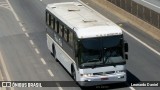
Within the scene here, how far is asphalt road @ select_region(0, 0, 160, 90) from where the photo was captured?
2736 centimetres

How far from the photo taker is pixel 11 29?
41.1m

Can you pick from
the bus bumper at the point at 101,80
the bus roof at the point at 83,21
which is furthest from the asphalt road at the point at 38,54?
the bus roof at the point at 83,21

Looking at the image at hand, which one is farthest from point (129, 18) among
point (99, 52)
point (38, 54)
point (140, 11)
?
point (99, 52)

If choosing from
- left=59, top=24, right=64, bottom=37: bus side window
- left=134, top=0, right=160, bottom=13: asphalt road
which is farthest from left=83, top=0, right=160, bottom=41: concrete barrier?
left=59, top=24, right=64, bottom=37: bus side window

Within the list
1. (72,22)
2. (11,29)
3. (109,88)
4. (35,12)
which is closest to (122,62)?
(109,88)

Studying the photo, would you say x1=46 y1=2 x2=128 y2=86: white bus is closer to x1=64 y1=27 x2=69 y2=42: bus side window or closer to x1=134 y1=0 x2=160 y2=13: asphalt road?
x1=64 y1=27 x2=69 y2=42: bus side window

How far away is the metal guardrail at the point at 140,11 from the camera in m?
37.8

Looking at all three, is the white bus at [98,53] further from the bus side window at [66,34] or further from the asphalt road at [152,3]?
the asphalt road at [152,3]

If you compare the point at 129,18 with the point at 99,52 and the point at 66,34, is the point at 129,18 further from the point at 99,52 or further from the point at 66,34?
the point at 99,52

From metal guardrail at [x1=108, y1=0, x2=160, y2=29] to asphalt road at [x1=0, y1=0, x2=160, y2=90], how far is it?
1.27m

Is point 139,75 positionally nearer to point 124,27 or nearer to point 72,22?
point 72,22

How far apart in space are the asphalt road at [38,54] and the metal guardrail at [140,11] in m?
1.27

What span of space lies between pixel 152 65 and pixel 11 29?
52.2 ft

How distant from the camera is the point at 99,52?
24.0 metres
